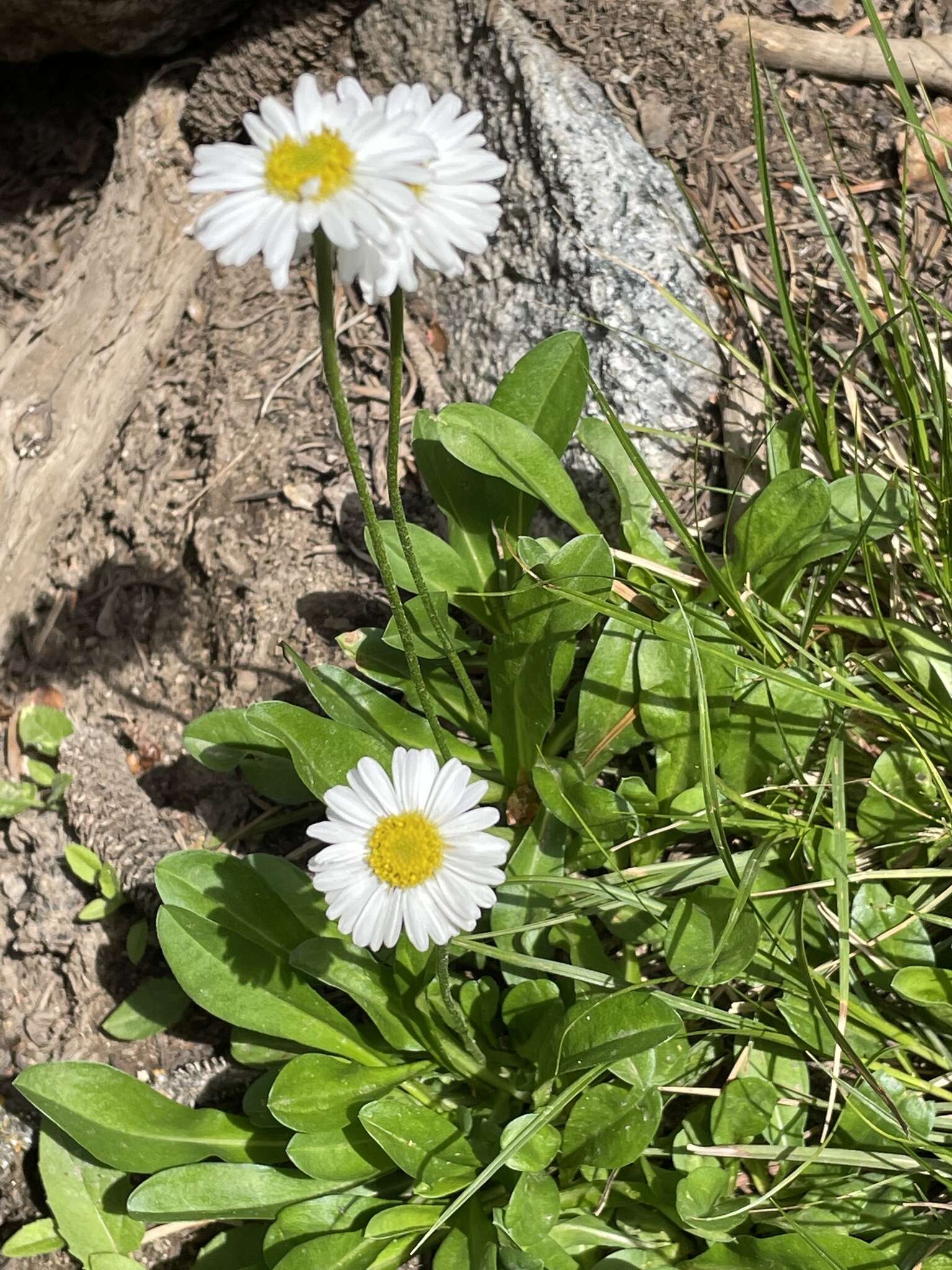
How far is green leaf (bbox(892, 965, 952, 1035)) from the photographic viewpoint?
2186 mm

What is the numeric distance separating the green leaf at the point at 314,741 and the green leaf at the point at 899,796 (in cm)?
110

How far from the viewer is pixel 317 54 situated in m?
3.80

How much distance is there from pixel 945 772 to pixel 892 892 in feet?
0.99

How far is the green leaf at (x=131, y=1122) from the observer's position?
7.91ft

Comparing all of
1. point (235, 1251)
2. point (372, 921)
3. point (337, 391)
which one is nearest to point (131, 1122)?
point (235, 1251)

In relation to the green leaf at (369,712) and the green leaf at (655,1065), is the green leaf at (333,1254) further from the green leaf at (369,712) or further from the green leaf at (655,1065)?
the green leaf at (369,712)

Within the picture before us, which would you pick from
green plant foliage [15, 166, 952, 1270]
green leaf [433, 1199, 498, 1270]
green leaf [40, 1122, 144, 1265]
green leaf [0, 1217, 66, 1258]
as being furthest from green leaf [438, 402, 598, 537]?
green leaf [0, 1217, 66, 1258]

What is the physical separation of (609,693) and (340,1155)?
1.18 metres

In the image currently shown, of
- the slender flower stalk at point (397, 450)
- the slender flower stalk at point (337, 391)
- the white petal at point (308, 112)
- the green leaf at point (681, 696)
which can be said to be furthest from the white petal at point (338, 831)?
the white petal at point (308, 112)

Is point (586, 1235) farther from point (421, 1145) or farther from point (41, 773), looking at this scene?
point (41, 773)

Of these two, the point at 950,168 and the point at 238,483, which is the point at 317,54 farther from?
the point at 950,168

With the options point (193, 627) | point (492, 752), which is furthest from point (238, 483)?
point (492, 752)

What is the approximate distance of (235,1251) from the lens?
246 cm

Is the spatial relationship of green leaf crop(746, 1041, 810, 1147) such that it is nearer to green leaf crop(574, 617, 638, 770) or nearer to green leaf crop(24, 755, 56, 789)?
green leaf crop(574, 617, 638, 770)
